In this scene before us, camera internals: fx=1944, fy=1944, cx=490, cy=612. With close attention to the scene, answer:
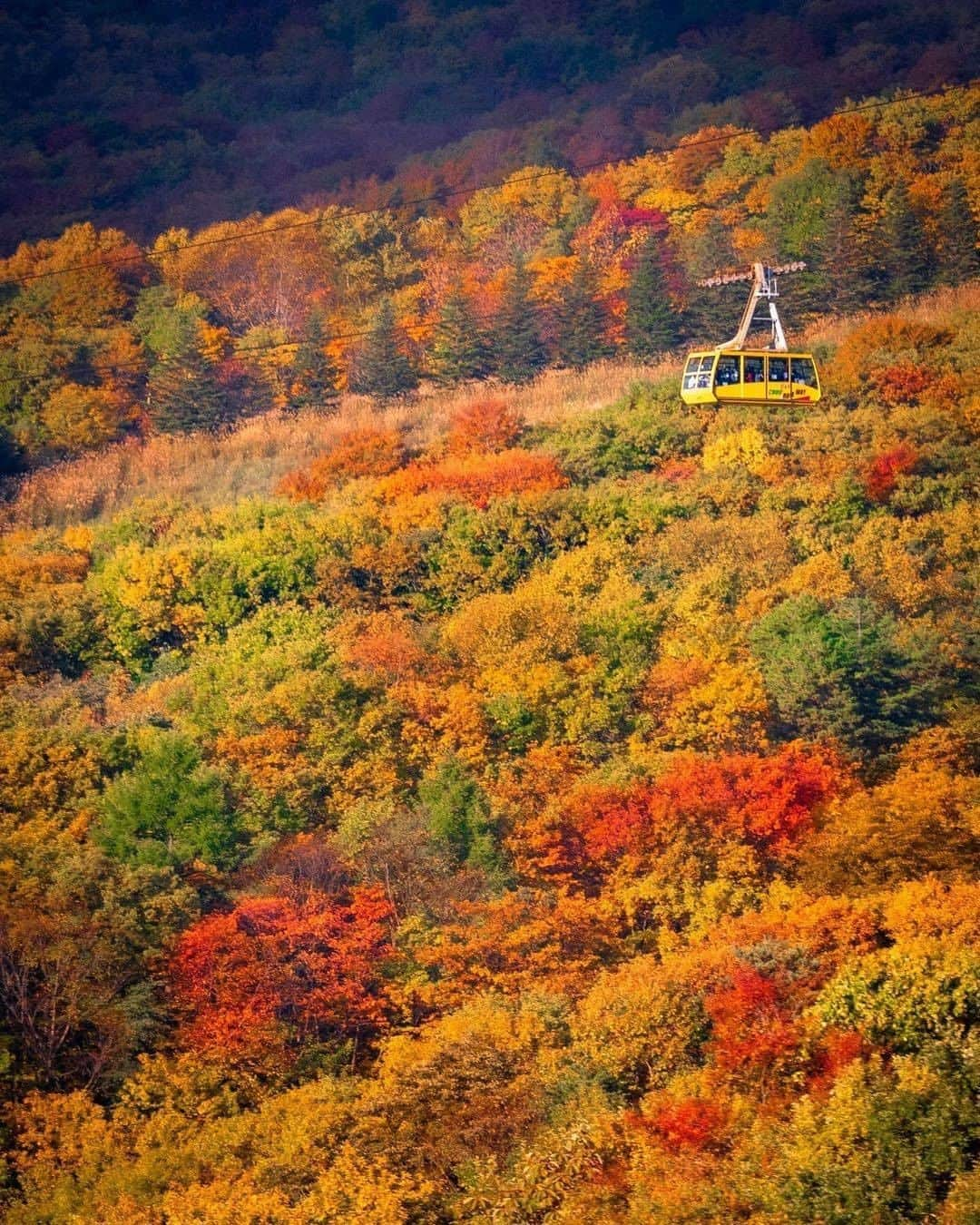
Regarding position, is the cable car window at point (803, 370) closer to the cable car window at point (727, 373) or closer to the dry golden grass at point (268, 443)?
the cable car window at point (727, 373)

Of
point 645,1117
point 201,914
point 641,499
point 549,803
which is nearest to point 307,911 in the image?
point 201,914

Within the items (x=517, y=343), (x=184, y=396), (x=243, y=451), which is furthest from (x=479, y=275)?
(x=243, y=451)

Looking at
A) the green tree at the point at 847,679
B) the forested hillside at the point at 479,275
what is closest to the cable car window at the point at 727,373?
the green tree at the point at 847,679

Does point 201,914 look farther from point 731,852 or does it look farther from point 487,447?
point 487,447

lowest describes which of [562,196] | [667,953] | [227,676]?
[667,953]

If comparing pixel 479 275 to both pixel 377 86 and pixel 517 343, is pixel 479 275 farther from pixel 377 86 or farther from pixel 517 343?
pixel 377 86

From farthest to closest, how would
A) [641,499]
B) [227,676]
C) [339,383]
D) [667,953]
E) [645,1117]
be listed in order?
[339,383], [641,499], [227,676], [667,953], [645,1117]

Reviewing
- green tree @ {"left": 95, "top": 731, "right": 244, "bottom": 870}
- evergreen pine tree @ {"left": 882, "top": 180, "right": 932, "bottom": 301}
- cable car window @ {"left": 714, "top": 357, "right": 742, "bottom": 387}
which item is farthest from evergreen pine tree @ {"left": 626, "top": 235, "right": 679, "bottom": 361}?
cable car window @ {"left": 714, "top": 357, "right": 742, "bottom": 387}
